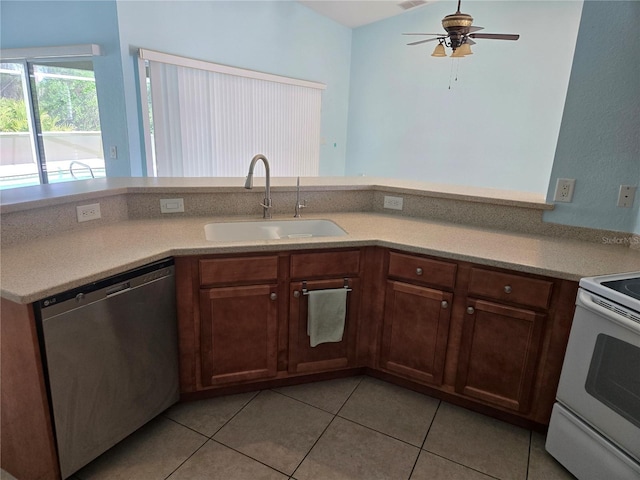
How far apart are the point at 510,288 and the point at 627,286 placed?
1.37 feet

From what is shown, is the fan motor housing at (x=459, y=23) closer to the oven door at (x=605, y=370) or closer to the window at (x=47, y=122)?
the oven door at (x=605, y=370)

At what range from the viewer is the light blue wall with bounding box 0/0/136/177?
11.9ft

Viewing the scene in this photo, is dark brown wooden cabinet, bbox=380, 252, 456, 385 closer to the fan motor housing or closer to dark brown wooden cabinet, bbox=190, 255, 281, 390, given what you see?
dark brown wooden cabinet, bbox=190, 255, 281, 390

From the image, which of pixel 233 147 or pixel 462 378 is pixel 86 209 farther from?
pixel 233 147

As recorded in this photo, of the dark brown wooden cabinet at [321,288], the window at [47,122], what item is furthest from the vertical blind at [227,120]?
the dark brown wooden cabinet at [321,288]

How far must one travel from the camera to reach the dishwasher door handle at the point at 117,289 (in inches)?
58.7

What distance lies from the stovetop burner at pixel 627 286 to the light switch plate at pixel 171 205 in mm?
2095

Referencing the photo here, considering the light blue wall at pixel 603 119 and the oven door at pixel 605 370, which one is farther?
the light blue wall at pixel 603 119

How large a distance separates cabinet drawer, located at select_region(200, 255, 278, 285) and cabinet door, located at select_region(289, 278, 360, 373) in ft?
0.50

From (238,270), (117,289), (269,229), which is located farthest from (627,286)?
(117,289)

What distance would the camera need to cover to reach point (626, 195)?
1950 millimetres

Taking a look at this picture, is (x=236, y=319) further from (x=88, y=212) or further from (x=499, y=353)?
(x=499, y=353)

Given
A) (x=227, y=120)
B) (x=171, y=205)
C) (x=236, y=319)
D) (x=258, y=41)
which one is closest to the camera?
(x=236, y=319)

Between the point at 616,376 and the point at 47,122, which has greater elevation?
the point at 47,122
